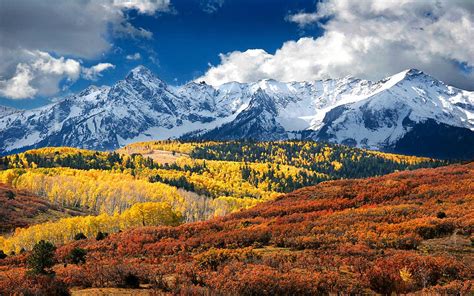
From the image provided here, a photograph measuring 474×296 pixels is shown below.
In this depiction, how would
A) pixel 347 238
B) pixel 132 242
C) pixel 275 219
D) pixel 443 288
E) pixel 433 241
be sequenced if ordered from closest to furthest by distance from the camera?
pixel 443 288 < pixel 433 241 < pixel 347 238 < pixel 132 242 < pixel 275 219

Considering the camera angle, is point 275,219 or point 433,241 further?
point 275,219

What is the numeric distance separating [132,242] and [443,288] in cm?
3421

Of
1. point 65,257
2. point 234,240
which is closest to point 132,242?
point 65,257

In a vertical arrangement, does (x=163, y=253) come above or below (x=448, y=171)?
below

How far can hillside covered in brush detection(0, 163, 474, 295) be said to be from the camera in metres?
23.7

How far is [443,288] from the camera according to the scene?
21.9 metres

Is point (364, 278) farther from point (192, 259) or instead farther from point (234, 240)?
point (234, 240)

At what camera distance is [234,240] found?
42094mm

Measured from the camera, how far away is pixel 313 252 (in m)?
33.9

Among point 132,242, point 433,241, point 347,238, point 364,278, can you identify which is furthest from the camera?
point 132,242

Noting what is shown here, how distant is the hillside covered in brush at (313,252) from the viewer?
23.7 meters

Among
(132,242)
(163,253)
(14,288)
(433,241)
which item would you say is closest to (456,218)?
(433,241)

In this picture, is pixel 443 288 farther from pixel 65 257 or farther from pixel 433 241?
pixel 65 257

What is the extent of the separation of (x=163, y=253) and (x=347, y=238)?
17.6 m
